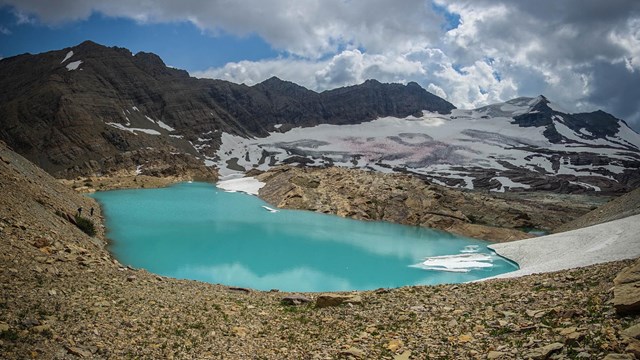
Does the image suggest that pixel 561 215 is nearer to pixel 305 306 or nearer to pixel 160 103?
pixel 305 306

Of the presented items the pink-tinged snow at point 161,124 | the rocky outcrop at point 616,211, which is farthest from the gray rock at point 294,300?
the pink-tinged snow at point 161,124

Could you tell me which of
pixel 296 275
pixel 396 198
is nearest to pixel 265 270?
pixel 296 275

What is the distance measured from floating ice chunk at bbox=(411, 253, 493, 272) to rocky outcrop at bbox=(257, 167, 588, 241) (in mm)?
16191

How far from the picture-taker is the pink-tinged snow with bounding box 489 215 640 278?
28.6 meters

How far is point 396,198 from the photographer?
245ft

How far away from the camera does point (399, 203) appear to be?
73.6 metres

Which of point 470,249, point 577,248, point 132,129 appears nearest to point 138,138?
point 132,129

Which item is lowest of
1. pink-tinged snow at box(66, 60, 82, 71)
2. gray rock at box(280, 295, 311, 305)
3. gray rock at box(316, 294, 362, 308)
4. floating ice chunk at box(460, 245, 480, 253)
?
floating ice chunk at box(460, 245, 480, 253)

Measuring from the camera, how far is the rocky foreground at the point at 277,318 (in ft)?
36.9

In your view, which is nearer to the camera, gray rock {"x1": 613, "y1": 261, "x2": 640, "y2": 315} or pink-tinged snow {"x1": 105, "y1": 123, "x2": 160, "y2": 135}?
gray rock {"x1": 613, "y1": 261, "x2": 640, "y2": 315}

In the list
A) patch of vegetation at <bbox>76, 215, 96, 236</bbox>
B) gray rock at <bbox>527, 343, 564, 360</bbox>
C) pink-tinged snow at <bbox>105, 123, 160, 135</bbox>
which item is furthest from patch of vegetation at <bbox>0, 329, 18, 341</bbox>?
pink-tinged snow at <bbox>105, 123, 160, 135</bbox>

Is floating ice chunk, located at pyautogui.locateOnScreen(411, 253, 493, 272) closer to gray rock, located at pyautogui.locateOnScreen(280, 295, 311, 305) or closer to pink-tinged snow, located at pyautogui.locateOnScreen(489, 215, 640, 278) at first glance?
pink-tinged snow, located at pyautogui.locateOnScreen(489, 215, 640, 278)

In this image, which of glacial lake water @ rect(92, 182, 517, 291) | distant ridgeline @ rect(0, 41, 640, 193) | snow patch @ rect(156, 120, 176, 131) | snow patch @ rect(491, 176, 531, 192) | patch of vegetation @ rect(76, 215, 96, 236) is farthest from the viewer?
snow patch @ rect(156, 120, 176, 131)

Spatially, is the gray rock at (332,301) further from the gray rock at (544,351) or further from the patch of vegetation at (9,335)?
the patch of vegetation at (9,335)
